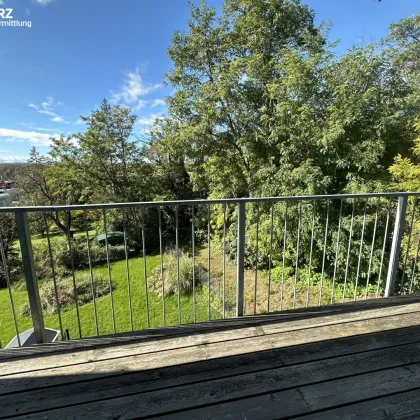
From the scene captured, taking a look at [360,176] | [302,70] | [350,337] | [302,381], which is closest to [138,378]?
[302,381]

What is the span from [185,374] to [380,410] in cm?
96

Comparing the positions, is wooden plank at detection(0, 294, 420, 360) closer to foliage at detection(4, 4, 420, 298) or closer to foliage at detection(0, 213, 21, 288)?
foliage at detection(4, 4, 420, 298)

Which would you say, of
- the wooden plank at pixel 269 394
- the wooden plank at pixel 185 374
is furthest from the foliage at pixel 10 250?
the wooden plank at pixel 269 394

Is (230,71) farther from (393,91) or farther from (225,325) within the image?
(225,325)

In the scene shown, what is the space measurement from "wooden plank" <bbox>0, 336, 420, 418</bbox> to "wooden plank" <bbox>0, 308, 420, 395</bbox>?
49 millimetres

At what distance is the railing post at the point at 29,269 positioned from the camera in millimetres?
1661

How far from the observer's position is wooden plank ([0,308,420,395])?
1.45m

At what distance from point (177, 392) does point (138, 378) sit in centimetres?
25

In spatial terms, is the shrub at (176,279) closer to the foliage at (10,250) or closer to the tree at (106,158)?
the tree at (106,158)

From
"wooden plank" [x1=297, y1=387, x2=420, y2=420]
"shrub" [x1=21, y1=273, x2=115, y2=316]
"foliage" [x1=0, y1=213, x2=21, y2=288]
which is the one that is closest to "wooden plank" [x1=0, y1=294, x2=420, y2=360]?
"wooden plank" [x1=297, y1=387, x2=420, y2=420]

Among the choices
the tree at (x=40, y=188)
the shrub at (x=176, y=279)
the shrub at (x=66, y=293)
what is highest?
the tree at (x=40, y=188)

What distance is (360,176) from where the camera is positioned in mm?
6086

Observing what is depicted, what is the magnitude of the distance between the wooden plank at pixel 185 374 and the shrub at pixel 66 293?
6.04 m

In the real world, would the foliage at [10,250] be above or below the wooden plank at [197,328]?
below
